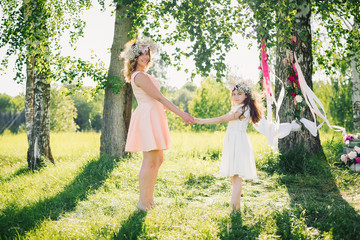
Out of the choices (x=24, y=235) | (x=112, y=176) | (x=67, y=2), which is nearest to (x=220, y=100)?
(x=67, y=2)

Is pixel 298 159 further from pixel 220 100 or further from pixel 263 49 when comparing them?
pixel 220 100

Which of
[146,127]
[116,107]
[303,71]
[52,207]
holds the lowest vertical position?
[52,207]

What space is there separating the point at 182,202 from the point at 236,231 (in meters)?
1.41

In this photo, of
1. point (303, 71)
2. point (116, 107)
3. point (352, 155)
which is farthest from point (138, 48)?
point (352, 155)

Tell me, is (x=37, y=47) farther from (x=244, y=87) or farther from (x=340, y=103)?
(x=340, y=103)

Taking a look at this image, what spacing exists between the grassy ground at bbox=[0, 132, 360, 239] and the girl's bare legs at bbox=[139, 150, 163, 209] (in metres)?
0.23

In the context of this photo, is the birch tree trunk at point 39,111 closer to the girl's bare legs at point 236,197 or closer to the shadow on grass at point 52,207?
the shadow on grass at point 52,207

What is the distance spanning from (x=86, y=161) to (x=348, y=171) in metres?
5.54

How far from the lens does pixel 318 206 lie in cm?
427

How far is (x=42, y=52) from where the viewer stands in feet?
24.0

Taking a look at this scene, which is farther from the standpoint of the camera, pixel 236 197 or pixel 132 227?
pixel 236 197

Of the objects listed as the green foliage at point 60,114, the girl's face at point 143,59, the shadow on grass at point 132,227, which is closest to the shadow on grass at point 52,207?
the shadow on grass at point 132,227

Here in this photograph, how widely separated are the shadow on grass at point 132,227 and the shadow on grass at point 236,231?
2.88 feet

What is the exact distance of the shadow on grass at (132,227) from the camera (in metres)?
3.31
